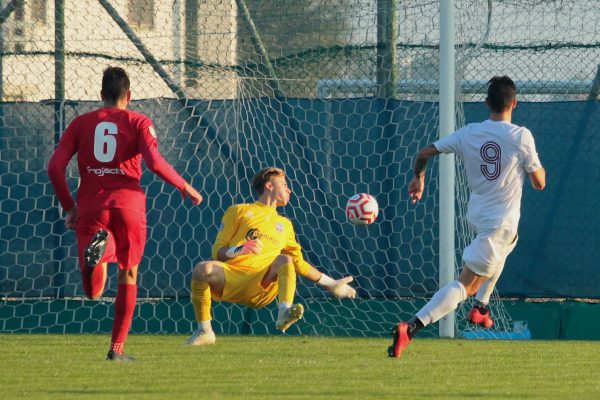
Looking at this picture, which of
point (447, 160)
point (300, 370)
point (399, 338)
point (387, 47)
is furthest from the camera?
point (387, 47)

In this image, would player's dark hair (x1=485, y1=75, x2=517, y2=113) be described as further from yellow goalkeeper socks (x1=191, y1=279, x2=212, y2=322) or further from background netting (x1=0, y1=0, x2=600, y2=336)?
background netting (x1=0, y1=0, x2=600, y2=336)

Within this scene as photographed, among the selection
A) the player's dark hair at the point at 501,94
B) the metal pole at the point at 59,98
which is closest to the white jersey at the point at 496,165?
the player's dark hair at the point at 501,94

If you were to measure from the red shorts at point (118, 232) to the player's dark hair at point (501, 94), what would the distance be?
222cm

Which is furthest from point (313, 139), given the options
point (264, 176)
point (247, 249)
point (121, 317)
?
point (121, 317)

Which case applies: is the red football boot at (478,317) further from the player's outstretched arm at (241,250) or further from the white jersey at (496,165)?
the player's outstretched arm at (241,250)

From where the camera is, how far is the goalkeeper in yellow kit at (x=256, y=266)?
814cm

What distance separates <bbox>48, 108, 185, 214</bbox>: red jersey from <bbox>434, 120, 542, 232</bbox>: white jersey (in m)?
1.81

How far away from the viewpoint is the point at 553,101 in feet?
33.9

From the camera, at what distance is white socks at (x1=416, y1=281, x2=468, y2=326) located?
271 inches

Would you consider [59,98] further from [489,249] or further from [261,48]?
[489,249]

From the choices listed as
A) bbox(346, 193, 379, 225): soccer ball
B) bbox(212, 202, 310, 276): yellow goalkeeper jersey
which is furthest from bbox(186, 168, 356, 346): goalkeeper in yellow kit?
bbox(346, 193, 379, 225): soccer ball

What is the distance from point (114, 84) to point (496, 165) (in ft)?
7.59

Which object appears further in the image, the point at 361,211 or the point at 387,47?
the point at 387,47

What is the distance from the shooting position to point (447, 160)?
30.3 feet
